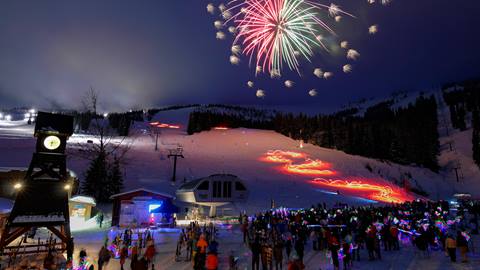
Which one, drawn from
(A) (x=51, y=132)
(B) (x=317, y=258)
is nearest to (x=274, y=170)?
(B) (x=317, y=258)

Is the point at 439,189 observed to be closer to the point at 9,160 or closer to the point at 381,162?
the point at 381,162

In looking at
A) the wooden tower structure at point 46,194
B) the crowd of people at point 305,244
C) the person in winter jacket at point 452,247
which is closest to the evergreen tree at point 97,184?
the crowd of people at point 305,244

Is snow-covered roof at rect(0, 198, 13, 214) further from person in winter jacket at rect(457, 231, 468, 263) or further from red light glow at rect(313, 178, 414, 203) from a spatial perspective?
red light glow at rect(313, 178, 414, 203)

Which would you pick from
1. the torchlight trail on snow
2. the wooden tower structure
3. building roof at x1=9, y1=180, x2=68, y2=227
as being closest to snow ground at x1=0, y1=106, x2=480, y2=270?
the torchlight trail on snow

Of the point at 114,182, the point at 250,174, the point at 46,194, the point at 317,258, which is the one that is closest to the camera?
the point at 317,258

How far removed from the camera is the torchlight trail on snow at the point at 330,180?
47.6m

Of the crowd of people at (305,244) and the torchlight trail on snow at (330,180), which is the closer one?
the crowd of people at (305,244)

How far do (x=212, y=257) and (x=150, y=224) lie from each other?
18455 mm

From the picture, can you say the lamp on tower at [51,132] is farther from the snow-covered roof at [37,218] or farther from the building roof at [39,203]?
the snow-covered roof at [37,218]

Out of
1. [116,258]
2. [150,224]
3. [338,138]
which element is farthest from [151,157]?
[338,138]

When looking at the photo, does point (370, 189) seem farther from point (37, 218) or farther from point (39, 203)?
point (37, 218)

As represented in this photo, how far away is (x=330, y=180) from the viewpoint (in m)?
50.2

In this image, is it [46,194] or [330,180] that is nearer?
[46,194]

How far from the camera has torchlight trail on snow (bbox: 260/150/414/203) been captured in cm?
4756
